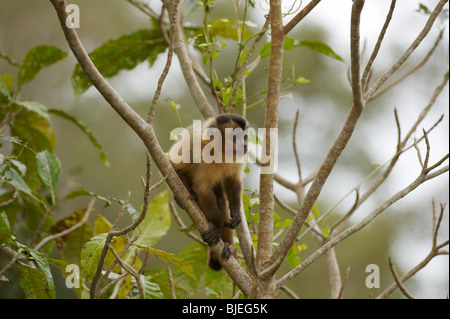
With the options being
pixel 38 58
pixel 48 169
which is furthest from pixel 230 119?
pixel 38 58

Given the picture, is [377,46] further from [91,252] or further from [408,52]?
[91,252]

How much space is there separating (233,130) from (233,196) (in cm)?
48

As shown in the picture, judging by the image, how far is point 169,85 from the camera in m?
7.54

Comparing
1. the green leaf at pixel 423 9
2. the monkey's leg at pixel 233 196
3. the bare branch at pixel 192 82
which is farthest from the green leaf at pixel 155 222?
the green leaf at pixel 423 9

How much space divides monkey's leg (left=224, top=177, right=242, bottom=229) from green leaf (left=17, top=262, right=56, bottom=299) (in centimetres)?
122

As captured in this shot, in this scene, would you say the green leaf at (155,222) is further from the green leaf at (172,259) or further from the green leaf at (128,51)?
the green leaf at (128,51)

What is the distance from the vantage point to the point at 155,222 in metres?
3.94

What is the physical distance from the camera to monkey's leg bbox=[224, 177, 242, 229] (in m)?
3.37

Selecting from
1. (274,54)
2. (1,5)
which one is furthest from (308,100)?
(274,54)

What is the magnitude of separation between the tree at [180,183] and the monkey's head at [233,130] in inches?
4.7
